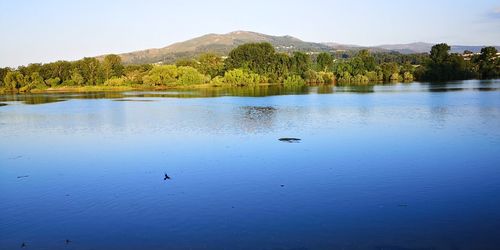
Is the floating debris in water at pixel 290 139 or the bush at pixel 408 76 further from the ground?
the bush at pixel 408 76

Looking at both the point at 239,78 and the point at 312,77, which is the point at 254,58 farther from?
the point at 312,77

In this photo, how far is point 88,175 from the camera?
12695mm

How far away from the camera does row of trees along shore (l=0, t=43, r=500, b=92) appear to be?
83812mm

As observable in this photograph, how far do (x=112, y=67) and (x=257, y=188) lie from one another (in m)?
89.2

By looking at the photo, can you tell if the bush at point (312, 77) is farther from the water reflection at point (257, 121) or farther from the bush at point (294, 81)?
the water reflection at point (257, 121)

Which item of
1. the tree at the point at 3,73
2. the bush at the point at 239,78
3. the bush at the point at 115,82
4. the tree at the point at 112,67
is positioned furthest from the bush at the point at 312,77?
the tree at the point at 3,73

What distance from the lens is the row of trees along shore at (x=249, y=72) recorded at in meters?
83.8

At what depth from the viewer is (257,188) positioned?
1068 centimetres

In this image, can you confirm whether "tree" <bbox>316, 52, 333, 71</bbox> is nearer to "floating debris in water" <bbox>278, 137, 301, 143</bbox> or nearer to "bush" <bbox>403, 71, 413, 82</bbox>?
"bush" <bbox>403, 71, 413, 82</bbox>

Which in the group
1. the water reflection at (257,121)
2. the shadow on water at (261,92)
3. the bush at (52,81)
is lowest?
the water reflection at (257,121)

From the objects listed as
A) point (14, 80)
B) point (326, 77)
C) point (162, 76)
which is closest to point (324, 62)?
point (326, 77)

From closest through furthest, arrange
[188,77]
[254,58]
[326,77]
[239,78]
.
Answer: [188,77] → [239,78] → [326,77] → [254,58]

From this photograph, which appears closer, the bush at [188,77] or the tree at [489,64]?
the bush at [188,77]

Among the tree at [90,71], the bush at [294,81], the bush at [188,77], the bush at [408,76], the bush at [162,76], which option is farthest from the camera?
the bush at [408,76]
